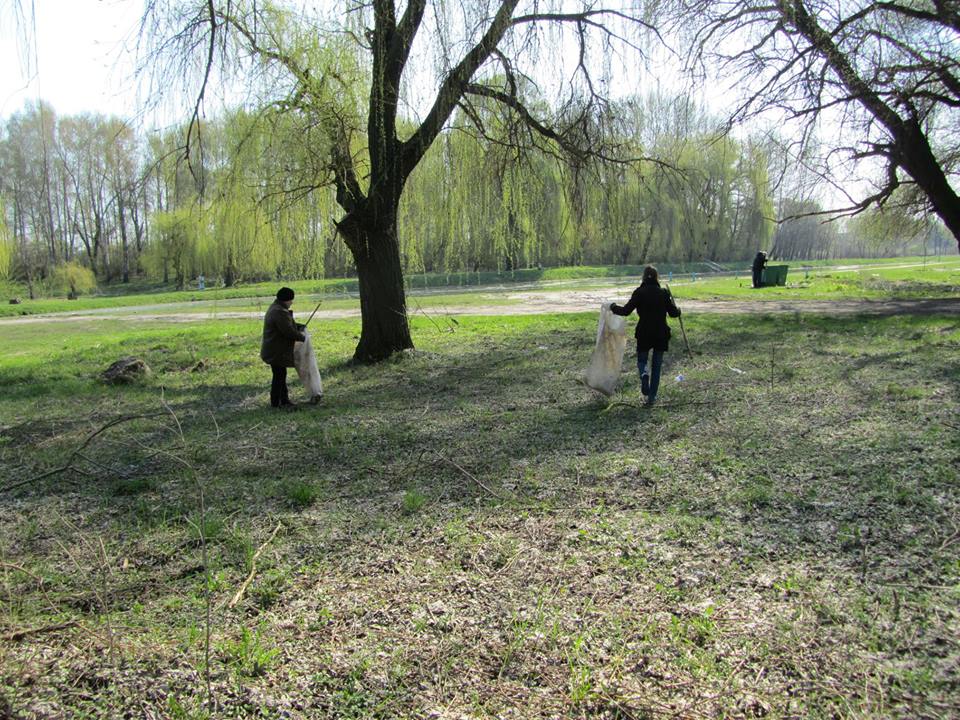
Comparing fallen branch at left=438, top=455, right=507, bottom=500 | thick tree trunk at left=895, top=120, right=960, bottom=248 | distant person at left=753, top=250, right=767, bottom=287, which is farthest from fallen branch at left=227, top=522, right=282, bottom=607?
distant person at left=753, top=250, right=767, bottom=287

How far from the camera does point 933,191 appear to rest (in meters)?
17.0

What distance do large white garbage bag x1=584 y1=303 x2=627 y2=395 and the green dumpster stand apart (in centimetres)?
2207

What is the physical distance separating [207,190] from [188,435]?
16.4 ft

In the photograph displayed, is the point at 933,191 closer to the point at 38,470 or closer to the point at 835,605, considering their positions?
the point at 835,605

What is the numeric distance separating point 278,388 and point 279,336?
28.6 inches

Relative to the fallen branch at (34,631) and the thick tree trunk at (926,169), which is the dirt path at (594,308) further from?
the fallen branch at (34,631)

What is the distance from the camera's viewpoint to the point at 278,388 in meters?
8.66

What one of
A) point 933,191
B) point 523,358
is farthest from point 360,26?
point 933,191

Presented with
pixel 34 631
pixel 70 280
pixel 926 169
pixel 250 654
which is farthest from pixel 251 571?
pixel 70 280

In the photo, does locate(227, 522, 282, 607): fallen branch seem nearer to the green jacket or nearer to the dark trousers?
the green jacket

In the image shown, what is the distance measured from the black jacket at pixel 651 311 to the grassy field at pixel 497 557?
906 mm

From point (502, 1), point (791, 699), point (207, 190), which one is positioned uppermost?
point (502, 1)

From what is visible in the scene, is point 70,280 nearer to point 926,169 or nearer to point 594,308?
point 594,308

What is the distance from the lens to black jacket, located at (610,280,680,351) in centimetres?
777
